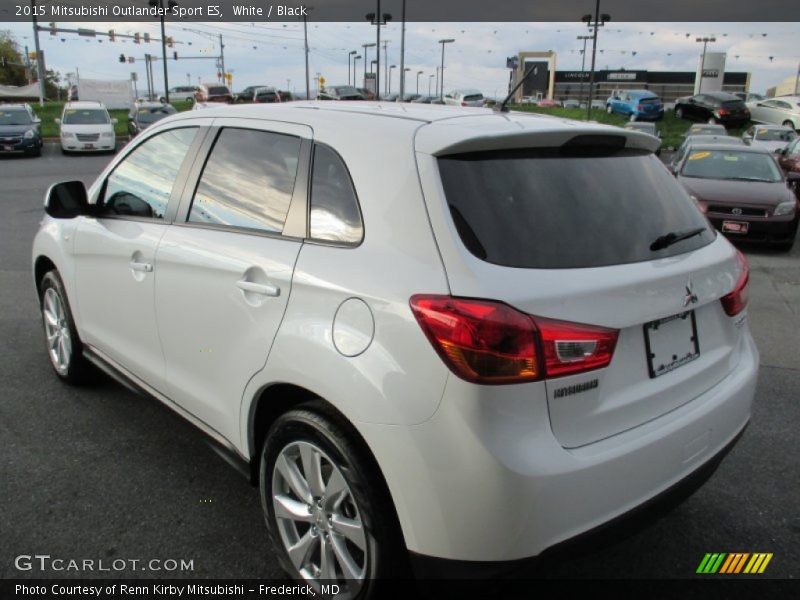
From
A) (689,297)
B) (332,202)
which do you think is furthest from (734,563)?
(332,202)

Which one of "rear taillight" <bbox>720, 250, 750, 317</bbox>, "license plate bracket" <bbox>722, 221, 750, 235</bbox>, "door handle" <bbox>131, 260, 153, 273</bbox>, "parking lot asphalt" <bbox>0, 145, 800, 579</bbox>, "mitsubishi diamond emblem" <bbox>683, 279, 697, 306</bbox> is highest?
"mitsubishi diamond emblem" <bbox>683, 279, 697, 306</bbox>

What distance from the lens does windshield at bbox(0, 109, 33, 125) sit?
23.1 meters

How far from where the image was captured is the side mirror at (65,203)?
3580 millimetres

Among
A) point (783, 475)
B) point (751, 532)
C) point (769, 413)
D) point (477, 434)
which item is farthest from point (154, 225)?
point (769, 413)

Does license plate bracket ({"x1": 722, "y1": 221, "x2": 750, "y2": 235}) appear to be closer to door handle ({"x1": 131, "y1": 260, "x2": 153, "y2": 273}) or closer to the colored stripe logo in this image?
the colored stripe logo

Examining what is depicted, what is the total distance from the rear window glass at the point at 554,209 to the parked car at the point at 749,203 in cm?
771

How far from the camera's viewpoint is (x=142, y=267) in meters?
3.12

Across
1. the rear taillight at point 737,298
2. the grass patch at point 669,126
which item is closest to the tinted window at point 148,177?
the rear taillight at point 737,298

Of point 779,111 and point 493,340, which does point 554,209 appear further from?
point 779,111

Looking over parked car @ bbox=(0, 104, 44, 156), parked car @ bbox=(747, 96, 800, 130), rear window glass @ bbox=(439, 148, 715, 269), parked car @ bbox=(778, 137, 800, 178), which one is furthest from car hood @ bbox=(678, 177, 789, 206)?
parked car @ bbox=(747, 96, 800, 130)

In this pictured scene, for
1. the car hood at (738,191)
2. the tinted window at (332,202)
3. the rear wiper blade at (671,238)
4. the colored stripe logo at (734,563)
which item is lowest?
the colored stripe logo at (734,563)

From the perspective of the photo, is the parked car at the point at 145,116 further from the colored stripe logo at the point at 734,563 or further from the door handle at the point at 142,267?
the colored stripe logo at the point at 734,563

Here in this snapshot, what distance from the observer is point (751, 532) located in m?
2.96

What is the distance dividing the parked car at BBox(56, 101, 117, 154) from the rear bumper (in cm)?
2492
